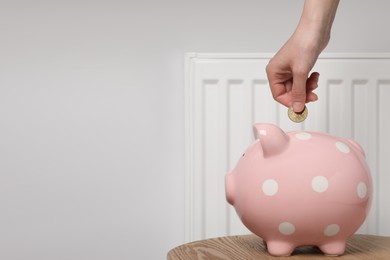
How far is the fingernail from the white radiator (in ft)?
1.18

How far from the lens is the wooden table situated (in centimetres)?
91

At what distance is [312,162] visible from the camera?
88cm

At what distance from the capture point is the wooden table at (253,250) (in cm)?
91

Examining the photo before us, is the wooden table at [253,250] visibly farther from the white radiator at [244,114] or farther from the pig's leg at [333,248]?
the white radiator at [244,114]

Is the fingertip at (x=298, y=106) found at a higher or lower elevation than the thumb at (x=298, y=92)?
lower

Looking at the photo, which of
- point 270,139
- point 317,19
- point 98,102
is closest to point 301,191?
point 270,139

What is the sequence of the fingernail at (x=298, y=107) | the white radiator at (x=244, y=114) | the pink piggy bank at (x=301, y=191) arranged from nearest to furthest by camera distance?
the pink piggy bank at (x=301, y=191)
the fingernail at (x=298, y=107)
the white radiator at (x=244, y=114)

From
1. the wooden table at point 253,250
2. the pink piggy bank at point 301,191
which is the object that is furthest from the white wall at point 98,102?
the pink piggy bank at point 301,191

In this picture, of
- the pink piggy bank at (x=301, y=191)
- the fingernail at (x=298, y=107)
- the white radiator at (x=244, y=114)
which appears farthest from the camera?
the white radiator at (x=244, y=114)

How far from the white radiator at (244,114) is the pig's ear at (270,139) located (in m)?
0.45

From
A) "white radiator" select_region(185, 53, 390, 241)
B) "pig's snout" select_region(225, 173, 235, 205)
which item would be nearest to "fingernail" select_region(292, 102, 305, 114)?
"pig's snout" select_region(225, 173, 235, 205)

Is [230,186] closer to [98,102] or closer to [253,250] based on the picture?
[253,250]

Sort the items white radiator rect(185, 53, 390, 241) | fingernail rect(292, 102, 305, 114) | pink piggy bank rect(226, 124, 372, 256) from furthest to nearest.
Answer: white radiator rect(185, 53, 390, 241)
fingernail rect(292, 102, 305, 114)
pink piggy bank rect(226, 124, 372, 256)

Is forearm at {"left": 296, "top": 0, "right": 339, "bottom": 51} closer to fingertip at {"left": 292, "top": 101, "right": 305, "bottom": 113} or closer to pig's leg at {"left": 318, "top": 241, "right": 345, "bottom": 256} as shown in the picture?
fingertip at {"left": 292, "top": 101, "right": 305, "bottom": 113}
